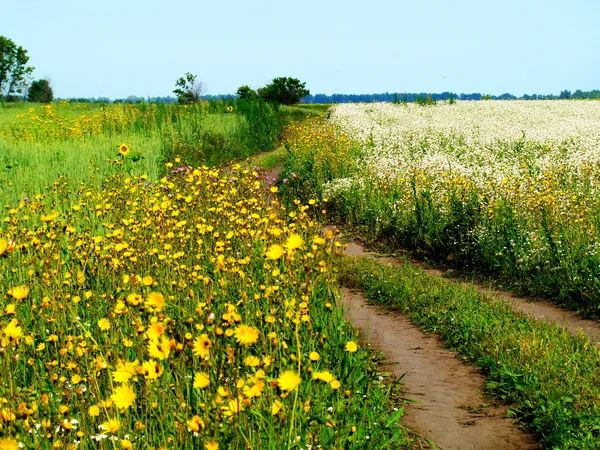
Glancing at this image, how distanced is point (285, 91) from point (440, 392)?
54.3m

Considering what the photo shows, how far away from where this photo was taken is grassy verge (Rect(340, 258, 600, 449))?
4.33 m

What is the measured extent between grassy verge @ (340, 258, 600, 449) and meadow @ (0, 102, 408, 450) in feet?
3.29

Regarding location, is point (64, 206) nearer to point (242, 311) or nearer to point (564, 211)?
point (242, 311)

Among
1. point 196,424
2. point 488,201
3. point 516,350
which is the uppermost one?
point 196,424

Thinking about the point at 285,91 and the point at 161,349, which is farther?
the point at 285,91

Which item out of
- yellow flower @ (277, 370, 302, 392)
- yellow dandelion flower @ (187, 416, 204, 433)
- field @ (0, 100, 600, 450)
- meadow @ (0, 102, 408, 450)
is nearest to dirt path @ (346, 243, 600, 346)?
field @ (0, 100, 600, 450)

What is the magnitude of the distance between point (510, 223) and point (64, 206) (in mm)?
5939

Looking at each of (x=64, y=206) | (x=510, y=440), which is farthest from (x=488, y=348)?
(x=64, y=206)

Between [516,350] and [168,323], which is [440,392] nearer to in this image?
[516,350]

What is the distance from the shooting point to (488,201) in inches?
364

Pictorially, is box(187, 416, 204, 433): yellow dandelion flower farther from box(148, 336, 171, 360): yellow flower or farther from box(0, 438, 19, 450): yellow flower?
box(0, 438, 19, 450): yellow flower

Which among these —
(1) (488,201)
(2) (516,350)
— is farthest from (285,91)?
(2) (516,350)

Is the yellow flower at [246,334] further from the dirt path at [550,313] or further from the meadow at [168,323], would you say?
the dirt path at [550,313]

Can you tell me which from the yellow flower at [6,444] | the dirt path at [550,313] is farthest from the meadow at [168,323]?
the dirt path at [550,313]
